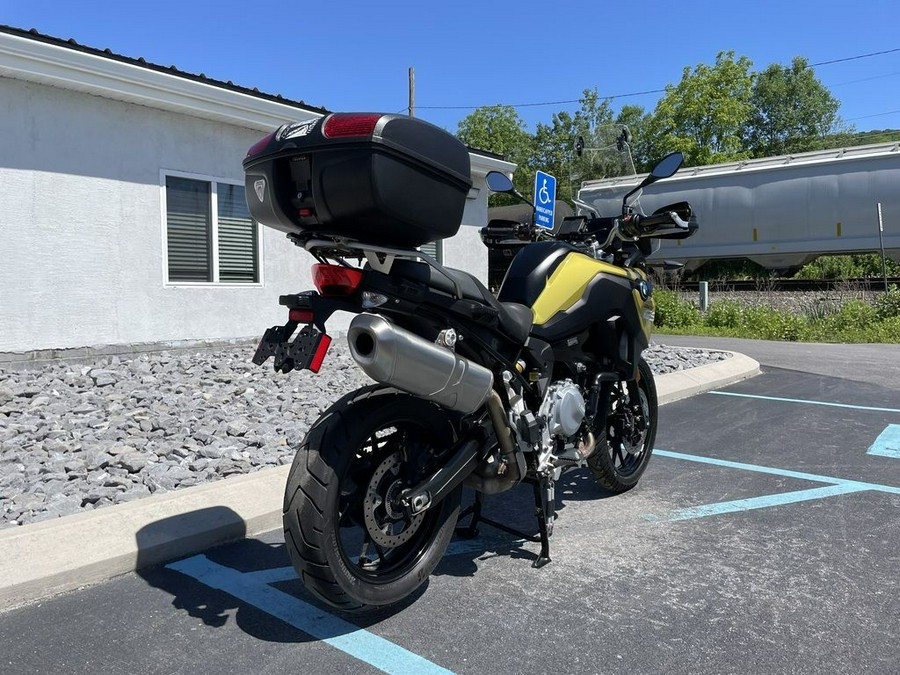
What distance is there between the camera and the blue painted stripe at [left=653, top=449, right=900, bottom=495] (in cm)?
449

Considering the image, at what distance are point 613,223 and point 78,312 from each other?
19.9 feet

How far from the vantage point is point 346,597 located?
8.43ft

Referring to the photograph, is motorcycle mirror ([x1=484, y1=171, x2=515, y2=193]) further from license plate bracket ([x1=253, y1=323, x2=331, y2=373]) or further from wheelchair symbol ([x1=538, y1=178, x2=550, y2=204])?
wheelchair symbol ([x1=538, y1=178, x2=550, y2=204])

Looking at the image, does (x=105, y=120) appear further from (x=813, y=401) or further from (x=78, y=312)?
(x=813, y=401)

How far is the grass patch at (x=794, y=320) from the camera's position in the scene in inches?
585

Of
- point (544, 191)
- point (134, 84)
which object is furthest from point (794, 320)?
point (134, 84)

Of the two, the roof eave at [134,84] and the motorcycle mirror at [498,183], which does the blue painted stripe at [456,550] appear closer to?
the motorcycle mirror at [498,183]

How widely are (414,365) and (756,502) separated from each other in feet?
9.13

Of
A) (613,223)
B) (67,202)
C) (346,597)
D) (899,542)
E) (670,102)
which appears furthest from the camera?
(670,102)

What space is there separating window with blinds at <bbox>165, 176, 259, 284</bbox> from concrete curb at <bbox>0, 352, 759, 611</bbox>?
5.07 meters

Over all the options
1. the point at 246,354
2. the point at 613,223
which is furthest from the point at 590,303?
the point at 246,354

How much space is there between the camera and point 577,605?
9.53 ft

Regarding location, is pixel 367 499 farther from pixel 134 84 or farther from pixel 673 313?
pixel 673 313

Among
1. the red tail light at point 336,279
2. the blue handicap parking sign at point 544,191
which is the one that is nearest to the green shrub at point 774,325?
the blue handicap parking sign at point 544,191
